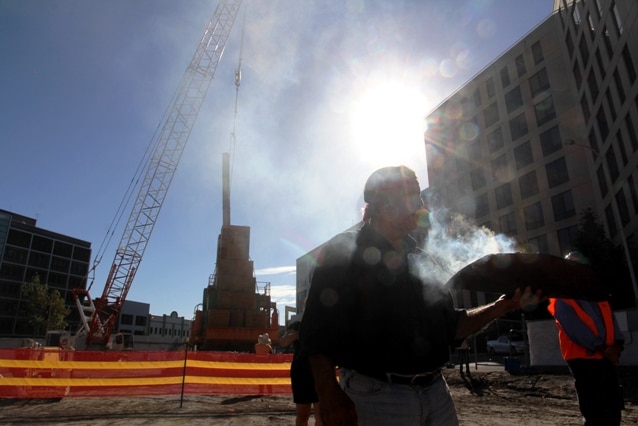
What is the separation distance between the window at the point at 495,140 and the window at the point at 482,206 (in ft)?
15.9

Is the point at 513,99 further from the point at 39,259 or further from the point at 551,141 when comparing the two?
the point at 39,259

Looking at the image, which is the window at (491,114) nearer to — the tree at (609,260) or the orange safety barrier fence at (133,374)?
the tree at (609,260)

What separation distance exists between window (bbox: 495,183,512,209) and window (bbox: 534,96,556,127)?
6.47 m

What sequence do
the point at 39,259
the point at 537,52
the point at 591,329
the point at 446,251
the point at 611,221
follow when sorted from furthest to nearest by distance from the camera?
the point at 39,259, the point at 537,52, the point at 611,221, the point at 446,251, the point at 591,329

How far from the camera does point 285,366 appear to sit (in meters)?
9.88

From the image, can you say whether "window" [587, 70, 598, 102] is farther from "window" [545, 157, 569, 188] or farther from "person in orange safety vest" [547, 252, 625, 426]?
"person in orange safety vest" [547, 252, 625, 426]

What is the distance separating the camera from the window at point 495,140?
137 feet

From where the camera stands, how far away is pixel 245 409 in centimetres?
802

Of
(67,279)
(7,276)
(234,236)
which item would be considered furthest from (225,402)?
(67,279)

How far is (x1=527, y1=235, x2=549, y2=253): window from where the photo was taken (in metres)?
35.7

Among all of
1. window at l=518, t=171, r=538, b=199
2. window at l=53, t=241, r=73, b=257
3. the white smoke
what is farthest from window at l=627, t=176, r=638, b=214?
window at l=53, t=241, r=73, b=257

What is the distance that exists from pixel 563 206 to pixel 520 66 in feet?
49.0

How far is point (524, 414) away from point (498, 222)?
3672 cm

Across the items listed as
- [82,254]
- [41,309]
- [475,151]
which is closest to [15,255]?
[82,254]
